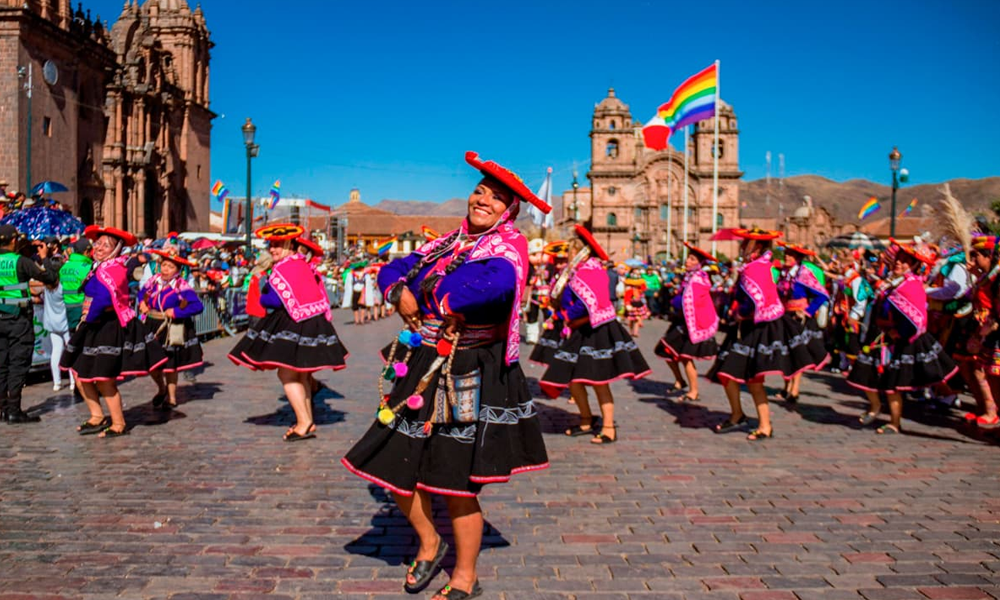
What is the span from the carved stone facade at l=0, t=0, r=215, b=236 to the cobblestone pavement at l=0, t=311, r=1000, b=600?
2604 cm

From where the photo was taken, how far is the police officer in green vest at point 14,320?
8.05 m

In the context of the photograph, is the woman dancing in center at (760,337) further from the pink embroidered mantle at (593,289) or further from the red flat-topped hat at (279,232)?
the red flat-topped hat at (279,232)

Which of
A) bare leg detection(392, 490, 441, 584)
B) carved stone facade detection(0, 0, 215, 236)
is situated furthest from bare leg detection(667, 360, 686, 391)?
carved stone facade detection(0, 0, 215, 236)

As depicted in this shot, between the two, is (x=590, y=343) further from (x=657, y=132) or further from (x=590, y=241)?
(x=657, y=132)

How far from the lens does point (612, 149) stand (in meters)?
89.6

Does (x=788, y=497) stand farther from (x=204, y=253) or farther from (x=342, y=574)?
(x=204, y=253)

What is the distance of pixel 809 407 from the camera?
10172 mm

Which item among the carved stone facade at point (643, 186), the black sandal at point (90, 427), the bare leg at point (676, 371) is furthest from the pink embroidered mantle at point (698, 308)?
the carved stone facade at point (643, 186)

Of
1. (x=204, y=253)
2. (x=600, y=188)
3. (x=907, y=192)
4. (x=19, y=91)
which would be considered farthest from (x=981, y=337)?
(x=907, y=192)

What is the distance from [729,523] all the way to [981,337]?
4.78m

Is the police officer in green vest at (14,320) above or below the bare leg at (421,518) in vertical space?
above

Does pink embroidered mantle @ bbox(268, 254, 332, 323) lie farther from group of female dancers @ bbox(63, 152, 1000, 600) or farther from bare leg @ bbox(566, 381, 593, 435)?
bare leg @ bbox(566, 381, 593, 435)

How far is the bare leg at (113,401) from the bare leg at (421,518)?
15.9ft

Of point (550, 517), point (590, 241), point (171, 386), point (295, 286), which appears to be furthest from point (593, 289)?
point (171, 386)
